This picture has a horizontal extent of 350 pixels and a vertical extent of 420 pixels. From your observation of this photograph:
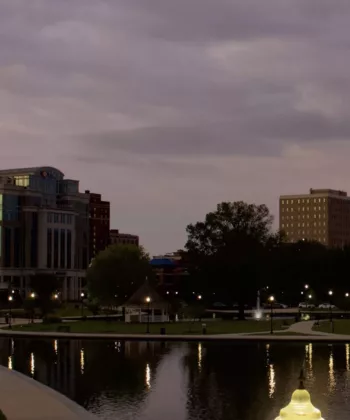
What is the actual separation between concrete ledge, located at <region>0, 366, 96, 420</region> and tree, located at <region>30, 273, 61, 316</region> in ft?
183

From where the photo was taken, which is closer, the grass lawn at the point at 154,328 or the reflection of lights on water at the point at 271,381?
the reflection of lights on water at the point at 271,381

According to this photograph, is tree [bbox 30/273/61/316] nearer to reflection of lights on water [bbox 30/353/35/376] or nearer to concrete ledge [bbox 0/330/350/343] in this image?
concrete ledge [bbox 0/330/350/343]

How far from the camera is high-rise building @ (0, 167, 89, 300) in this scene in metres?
180

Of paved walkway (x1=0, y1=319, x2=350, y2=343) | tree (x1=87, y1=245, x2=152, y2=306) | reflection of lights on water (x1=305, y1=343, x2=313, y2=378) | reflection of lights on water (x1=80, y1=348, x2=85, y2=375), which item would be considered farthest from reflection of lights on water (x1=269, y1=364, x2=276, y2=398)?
tree (x1=87, y1=245, x2=152, y2=306)

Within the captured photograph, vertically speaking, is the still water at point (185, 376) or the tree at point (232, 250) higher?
the tree at point (232, 250)

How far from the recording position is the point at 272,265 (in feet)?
355

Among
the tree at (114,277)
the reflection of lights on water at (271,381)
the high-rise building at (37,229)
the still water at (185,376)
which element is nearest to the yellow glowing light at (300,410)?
the still water at (185,376)

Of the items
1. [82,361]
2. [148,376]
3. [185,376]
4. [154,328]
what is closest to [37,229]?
[154,328]

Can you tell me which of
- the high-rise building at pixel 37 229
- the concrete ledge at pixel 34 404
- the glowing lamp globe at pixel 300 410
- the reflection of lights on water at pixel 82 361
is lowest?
the reflection of lights on water at pixel 82 361

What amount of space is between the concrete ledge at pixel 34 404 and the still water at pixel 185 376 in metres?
1.29

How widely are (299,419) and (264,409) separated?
71.9 feet

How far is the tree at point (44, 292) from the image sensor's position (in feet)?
304

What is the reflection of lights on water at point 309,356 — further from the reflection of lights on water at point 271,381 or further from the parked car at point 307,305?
the parked car at point 307,305

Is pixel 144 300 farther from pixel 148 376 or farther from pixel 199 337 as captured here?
pixel 148 376
